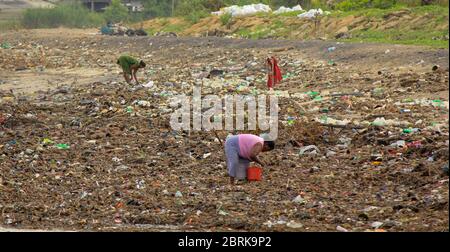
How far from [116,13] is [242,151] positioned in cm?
3877

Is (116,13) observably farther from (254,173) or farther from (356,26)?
(254,173)

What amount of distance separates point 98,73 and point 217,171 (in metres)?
13.9

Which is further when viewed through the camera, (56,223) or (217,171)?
(217,171)

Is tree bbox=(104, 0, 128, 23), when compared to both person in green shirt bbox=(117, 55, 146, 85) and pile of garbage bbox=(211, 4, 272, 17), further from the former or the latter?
person in green shirt bbox=(117, 55, 146, 85)

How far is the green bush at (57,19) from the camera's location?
47.2m

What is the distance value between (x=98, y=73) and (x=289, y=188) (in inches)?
603

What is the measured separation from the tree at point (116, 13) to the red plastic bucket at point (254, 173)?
38.0 m

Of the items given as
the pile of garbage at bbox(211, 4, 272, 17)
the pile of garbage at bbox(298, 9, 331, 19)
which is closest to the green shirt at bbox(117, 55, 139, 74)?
the pile of garbage at bbox(298, 9, 331, 19)

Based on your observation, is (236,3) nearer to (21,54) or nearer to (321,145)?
(21,54)

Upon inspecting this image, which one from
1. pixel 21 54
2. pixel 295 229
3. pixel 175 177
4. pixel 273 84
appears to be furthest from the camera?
pixel 21 54

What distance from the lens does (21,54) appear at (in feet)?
103

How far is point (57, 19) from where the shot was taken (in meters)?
47.5

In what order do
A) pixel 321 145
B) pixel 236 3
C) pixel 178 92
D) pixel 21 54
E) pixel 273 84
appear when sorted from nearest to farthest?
pixel 321 145 → pixel 273 84 → pixel 178 92 → pixel 21 54 → pixel 236 3
